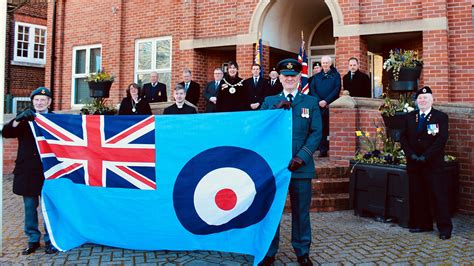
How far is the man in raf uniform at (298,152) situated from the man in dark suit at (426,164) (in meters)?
2.00

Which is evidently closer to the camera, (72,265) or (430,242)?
(72,265)

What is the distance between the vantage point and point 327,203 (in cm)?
646

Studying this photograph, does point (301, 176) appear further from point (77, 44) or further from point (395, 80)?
point (77, 44)

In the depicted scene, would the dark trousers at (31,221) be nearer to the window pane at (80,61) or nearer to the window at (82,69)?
the window at (82,69)

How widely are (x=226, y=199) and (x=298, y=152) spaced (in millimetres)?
871

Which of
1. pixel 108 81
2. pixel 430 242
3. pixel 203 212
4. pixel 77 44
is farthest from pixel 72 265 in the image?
pixel 77 44

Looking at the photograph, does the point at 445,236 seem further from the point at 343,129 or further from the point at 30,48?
the point at 30,48

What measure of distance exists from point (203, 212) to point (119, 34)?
32.6 ft

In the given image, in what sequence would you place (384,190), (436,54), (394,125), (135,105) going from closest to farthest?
(384,190)
(394,125)
(135,105)
(436,54)

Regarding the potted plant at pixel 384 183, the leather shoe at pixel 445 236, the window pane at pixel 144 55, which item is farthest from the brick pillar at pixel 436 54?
the window pane at pixel 144 55

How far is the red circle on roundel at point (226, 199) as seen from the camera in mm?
4039

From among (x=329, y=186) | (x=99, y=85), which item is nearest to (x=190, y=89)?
(x=99, y=85)

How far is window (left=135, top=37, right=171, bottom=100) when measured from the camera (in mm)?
12102

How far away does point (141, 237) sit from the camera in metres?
4.32
